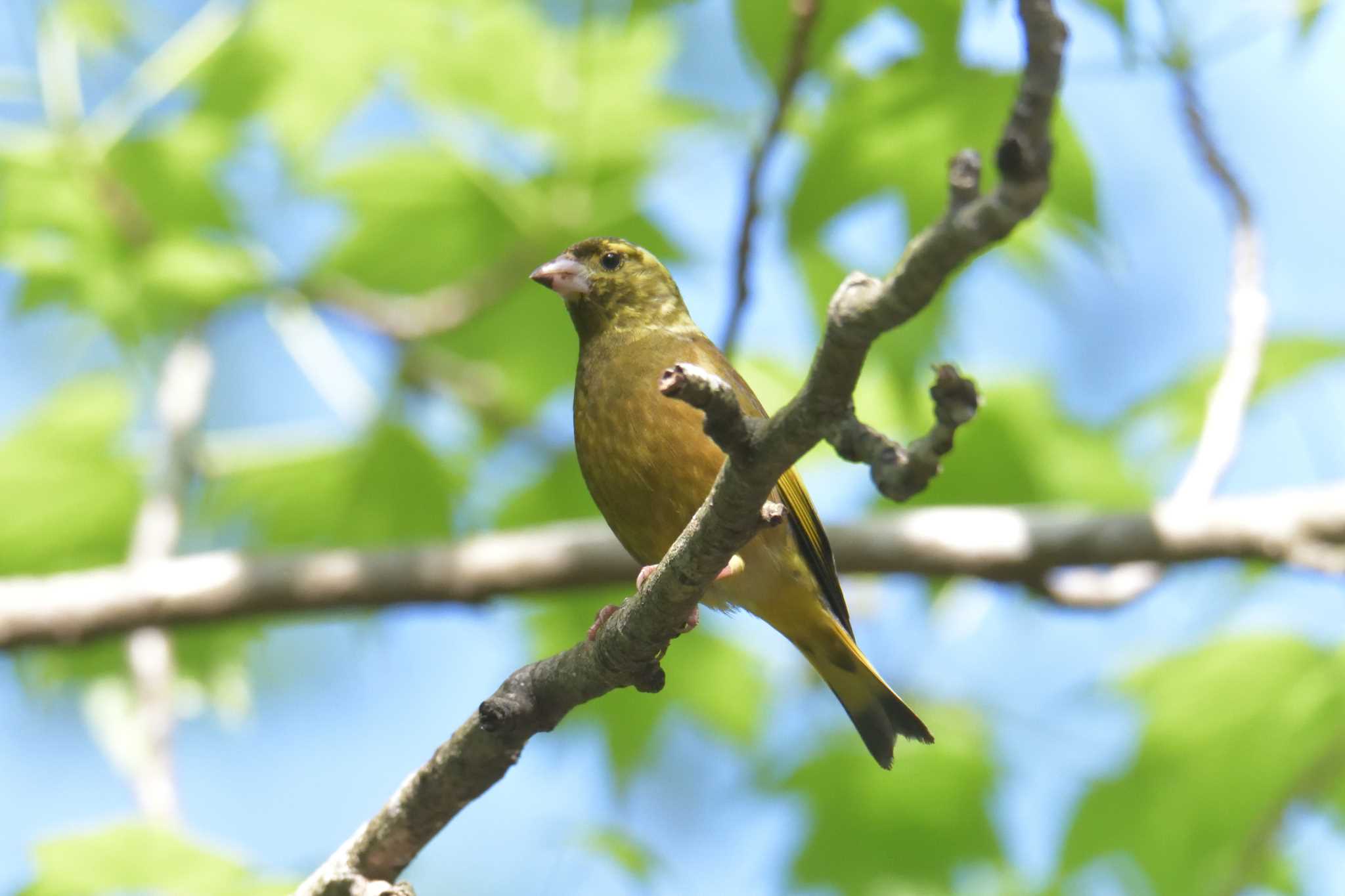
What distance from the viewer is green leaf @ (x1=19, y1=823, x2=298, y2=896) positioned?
3564 millimetres

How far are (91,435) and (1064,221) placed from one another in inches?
170

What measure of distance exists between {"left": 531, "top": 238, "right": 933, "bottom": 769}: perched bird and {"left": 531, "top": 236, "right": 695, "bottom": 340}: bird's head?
0.06 metres

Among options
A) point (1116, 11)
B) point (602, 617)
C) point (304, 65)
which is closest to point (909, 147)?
point (1116, 11)

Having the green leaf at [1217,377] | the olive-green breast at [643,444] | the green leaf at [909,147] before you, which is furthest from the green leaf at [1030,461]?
the olive-green breast at [643,444]

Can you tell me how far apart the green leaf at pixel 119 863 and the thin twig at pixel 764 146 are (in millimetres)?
2251

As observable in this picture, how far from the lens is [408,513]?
6578mm

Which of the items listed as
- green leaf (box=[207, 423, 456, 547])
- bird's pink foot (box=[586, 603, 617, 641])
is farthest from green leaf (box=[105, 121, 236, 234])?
bird's pink foot (box=[586, 603, 617, 641])

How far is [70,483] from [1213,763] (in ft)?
16.4

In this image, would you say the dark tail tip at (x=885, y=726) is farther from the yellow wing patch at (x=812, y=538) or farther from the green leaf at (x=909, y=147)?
the green leaf at (x=909, y=147)

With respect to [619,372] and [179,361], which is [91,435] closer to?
[179,361]

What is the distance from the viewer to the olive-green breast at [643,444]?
4082 mm

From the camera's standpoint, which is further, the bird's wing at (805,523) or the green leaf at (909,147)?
the green leaf at (909,147)

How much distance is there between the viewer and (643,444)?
4.15m

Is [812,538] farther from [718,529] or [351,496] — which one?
[351,496]
